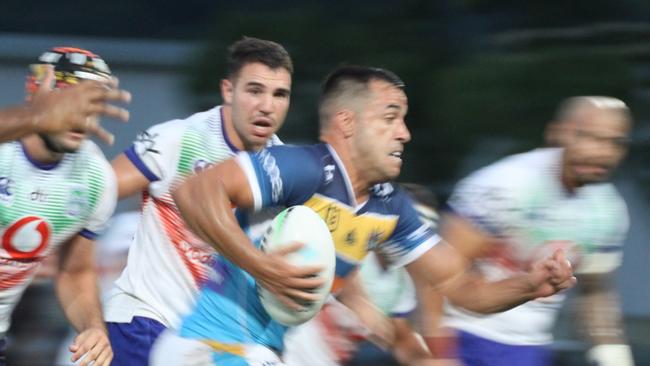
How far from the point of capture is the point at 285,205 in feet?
16.8

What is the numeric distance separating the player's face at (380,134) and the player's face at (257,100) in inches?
33.4

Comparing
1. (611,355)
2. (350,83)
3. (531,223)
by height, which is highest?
(350,83)

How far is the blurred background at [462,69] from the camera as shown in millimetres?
7773

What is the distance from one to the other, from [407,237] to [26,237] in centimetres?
133

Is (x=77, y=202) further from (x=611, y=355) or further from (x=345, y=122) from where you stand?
(x=611, y=355)

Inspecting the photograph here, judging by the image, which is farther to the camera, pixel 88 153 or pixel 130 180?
pixel 130 180

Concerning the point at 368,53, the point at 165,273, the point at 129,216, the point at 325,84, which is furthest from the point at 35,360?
the point at 325,84

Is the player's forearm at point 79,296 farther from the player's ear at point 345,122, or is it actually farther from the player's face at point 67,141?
the player's ear at point 345,122

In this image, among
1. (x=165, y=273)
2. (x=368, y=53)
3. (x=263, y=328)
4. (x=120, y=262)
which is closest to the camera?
(x=263, y=328)

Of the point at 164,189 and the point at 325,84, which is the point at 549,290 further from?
the point at 164,189

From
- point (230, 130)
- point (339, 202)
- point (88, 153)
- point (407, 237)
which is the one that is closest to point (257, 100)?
point (230, 130)

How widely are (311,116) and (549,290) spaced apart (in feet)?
11.4

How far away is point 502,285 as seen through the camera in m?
5.63

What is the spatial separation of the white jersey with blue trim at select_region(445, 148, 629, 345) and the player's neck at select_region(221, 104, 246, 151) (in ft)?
3.22
